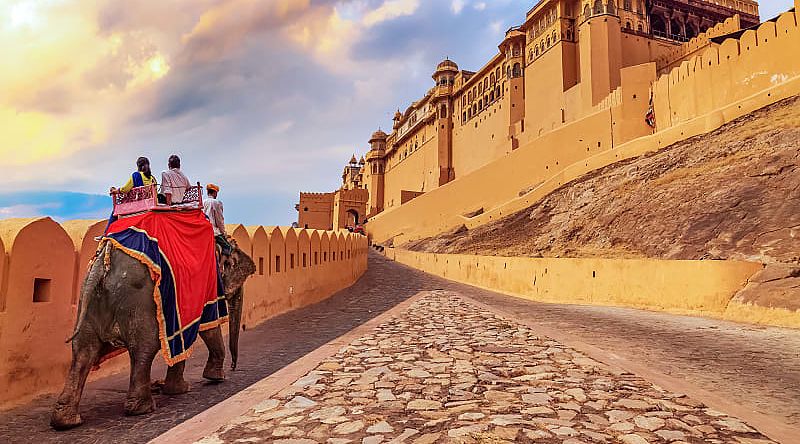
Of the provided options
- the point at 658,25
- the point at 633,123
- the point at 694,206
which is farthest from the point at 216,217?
the point at 658,25

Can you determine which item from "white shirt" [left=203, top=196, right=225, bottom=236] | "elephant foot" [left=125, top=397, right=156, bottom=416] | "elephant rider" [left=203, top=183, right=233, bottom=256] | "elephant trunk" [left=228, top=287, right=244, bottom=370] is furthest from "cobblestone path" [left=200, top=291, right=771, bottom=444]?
"white shirt" [left=203, top=196, right=225, bottom=236]

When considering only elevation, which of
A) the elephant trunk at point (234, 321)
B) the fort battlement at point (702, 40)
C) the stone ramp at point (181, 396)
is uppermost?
the fort battlement at point (702, 40)

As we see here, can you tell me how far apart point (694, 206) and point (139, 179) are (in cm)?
1610

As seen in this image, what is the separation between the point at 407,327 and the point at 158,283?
4398mm

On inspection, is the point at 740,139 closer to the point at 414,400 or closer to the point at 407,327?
the point at 407,327

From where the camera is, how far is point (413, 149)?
52812mm

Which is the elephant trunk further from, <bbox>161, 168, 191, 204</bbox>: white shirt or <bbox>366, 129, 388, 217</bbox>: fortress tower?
<bbox>366, 129, 388, 217</bbox>: fortress tower

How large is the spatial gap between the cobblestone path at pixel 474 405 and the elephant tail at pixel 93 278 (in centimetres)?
143

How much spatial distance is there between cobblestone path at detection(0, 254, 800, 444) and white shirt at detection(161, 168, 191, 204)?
1.84m

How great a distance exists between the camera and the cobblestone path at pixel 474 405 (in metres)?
2.78

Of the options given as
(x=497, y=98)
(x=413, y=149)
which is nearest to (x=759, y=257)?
(x=497, y=98)

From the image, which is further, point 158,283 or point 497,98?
point 497,98

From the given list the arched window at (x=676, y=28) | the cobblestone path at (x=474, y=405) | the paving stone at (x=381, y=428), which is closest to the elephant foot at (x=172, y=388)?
the cobblestone path at (x=474, y=405)

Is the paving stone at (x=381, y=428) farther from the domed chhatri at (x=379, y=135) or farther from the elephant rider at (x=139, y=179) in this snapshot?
the domed chhatri at (x=379, y=135)
